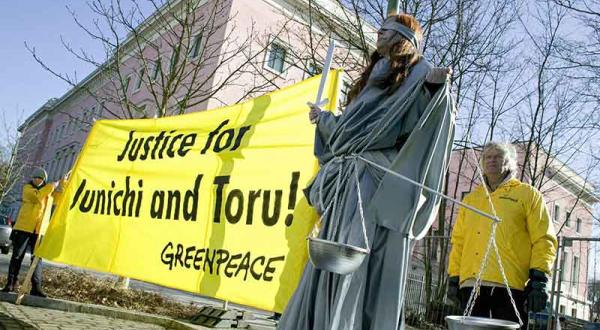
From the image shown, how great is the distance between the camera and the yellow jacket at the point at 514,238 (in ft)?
10.0

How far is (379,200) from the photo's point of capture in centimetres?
215

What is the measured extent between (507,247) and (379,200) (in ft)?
5.04

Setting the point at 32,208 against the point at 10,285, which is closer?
the point at 10,285

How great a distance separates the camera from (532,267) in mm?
3004

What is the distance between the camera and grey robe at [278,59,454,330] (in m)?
2.08

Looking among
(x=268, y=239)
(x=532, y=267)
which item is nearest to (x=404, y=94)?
(x=532, y=267)

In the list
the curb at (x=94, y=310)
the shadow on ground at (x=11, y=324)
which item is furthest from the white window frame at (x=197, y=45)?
the shadow on ground at (x=11, y=324)

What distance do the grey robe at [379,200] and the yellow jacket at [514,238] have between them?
51.8 inches

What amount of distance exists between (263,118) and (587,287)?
6601 mm

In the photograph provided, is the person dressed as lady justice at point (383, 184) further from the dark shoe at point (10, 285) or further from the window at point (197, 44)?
the window at point (197, 44)

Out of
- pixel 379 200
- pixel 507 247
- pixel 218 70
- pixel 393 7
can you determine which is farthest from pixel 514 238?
pixel 218 70

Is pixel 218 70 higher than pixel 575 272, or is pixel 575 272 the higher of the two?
pixel 218 70

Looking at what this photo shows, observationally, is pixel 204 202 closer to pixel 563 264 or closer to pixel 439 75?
pixel 439 75

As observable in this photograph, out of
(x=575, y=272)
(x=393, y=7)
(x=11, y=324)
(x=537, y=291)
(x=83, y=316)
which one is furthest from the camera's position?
(x=575, y=272)
